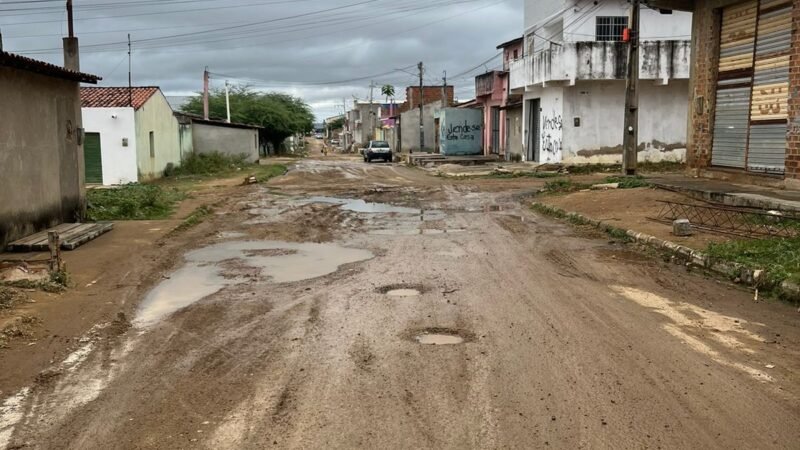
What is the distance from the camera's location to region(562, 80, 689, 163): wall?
3100cm

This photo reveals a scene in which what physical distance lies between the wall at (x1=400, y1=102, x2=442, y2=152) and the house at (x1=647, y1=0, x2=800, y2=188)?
46.8 m

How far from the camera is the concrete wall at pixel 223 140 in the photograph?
142 ft

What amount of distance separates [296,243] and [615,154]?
23.0m

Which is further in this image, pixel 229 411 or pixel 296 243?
pixel 296 243

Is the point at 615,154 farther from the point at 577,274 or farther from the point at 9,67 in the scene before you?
the point at 9,67

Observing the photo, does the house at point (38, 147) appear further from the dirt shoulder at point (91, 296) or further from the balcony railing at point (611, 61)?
the balcony railing at point (611, 61)

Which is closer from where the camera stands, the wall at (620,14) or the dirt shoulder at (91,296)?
the dirt shoulder at (91,296)

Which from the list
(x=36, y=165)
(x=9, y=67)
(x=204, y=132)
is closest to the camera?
(x=9, y=67)

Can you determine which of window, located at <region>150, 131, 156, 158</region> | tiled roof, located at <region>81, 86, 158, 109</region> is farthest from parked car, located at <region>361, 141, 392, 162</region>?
tiled roof, located at <region>81, 86, 158, 109</region>

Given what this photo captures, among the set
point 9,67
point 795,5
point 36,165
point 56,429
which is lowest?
point 56,429

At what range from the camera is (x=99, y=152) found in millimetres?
28984

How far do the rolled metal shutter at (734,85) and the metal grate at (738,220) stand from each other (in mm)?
4432

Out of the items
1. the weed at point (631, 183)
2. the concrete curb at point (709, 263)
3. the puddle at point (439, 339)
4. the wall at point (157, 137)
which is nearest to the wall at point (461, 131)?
the wall at point (157, 137)

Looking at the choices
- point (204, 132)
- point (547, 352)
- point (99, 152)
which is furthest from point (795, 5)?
point (204, 132)
